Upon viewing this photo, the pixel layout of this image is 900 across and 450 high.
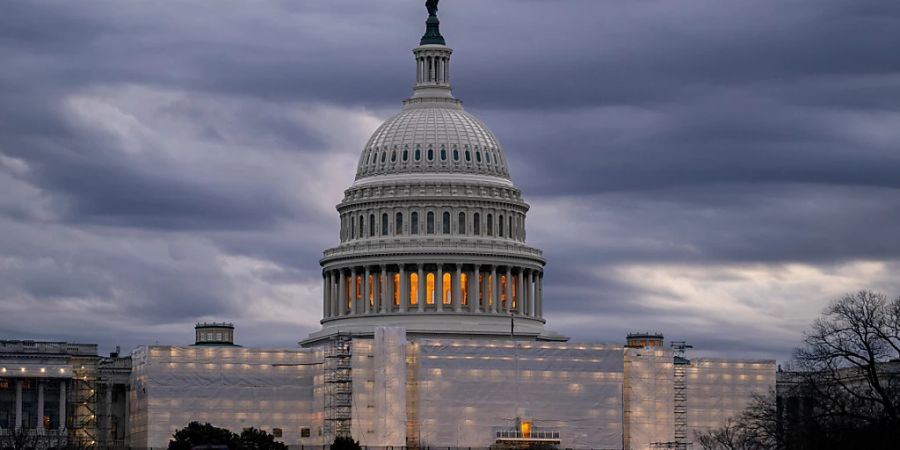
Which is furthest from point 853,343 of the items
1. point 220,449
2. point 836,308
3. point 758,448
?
point 220,449

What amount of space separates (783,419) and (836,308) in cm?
2365

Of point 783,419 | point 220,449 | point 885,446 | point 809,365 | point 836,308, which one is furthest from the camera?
point 783,419

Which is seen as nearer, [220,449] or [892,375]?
[220,449]

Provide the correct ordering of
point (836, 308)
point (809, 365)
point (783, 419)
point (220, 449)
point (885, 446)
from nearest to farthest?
point (220, 449) < point (885, 446) < point (836, 308) < point (809, 365) < point (783, 419)

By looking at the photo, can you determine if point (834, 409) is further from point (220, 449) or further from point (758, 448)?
point (220, 449)

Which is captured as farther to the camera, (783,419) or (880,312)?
(783,419)

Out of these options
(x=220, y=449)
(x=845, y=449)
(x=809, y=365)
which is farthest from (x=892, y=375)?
(x=220, y=449)

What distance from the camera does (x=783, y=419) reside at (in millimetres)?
187250

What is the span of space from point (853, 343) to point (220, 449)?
5428 centimetres

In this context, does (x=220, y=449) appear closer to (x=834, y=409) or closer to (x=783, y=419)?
(x=834, y=409)

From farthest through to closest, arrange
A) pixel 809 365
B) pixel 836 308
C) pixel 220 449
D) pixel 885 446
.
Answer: pixel 809 365
pixel 836 308
pixel 885 446
pixel 220 449

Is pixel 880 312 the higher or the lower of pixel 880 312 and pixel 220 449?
the higher

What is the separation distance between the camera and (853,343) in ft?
538

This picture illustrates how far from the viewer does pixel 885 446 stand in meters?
155
